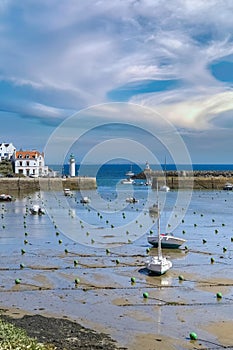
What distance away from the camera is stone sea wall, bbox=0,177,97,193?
94412mm

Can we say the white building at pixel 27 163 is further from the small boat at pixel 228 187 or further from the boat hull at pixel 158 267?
the boat hull at pixel 158 267

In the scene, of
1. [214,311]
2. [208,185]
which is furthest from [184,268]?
[208,185]

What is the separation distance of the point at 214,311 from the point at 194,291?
3.18 m

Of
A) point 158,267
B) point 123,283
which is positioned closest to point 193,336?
point 123,283

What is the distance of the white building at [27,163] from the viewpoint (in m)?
116

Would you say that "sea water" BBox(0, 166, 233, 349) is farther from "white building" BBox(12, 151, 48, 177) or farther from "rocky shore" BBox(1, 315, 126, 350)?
"white building" BBox(12, 151, 48, 177)

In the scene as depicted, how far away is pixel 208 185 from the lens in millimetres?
112875

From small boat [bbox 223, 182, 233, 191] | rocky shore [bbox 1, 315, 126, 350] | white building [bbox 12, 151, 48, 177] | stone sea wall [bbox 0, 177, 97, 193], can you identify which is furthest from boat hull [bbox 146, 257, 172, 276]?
white building [bbox 12, 151, 48, 177]

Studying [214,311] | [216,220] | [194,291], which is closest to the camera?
[214,311]

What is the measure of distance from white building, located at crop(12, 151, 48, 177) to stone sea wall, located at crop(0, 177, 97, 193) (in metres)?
13.1

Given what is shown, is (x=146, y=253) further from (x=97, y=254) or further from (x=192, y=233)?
(x=192, y=233)

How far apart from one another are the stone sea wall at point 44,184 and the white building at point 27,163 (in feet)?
42.9

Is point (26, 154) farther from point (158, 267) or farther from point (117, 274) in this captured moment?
point (158, 267)

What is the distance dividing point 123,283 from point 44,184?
258ft
